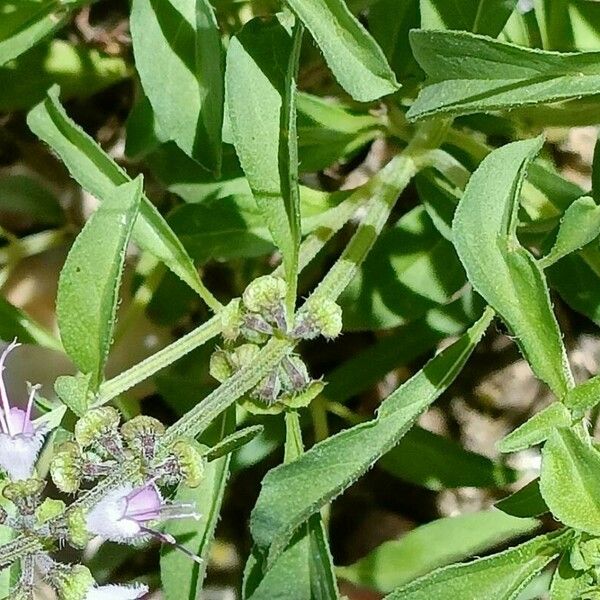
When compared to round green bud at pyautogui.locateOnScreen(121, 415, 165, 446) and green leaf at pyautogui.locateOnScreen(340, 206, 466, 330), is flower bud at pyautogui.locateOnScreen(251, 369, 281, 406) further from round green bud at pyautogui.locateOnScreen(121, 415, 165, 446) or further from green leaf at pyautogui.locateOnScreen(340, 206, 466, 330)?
green leaf at pyautogui.locateOnScreen(340, 206, 466, 330)

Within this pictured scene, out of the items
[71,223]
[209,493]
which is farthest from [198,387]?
[71,223]

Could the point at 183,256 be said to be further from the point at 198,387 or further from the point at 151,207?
the point at 198,387

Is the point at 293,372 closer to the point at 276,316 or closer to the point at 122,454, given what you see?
the point at 276,316

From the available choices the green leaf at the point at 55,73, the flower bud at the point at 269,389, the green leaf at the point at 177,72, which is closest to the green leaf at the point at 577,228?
the flower bud at the point at 269,389

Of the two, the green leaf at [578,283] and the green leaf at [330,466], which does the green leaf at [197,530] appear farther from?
the green leaf at [578,283]

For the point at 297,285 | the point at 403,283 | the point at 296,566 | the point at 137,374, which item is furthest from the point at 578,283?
the point at 137,374

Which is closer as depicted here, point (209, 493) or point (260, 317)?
point (260, 317)

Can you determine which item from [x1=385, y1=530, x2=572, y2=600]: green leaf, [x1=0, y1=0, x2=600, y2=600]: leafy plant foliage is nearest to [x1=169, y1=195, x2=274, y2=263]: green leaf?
[x1=0, y1=0, x2=600, y2=600]: leafy plant foliage
